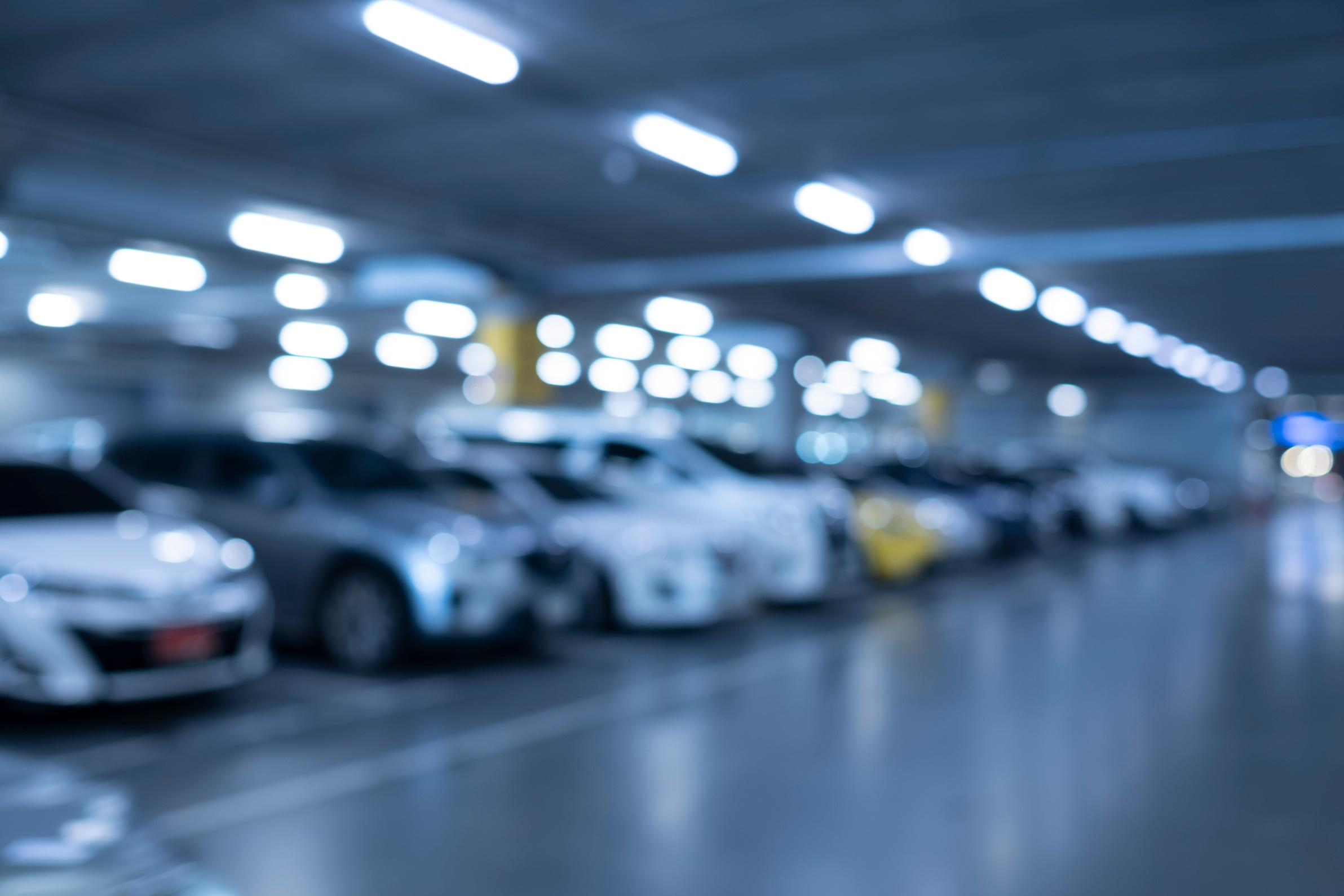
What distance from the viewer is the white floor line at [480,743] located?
4.21 meters

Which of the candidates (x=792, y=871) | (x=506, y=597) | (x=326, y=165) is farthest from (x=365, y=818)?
(x=326, y=165)

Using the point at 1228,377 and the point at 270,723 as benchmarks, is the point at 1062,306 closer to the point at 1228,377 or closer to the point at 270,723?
the point at 1228,377

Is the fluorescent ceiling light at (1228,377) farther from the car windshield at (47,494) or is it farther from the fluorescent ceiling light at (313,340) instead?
the car windshield at (47,494)

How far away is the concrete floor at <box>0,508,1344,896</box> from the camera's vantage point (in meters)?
3.73

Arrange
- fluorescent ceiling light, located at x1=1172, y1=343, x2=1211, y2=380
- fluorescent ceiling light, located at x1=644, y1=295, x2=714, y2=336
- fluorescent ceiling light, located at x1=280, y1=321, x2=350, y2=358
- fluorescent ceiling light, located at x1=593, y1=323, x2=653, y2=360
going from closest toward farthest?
fluorescent ceiling light, located at x1=644, y1=295, x2=714, y2=336
fluorescent ceiling light, located at x1=593, y1=323, x2=653, y2=360
fluorescent ceiling light, located at x1=280, y1=321, x2=350, y2=358
fluorescent ceiling light, located at x1=1172, y1=343, x2=1211, y2=380

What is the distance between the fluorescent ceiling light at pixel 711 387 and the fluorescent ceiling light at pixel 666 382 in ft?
1.16

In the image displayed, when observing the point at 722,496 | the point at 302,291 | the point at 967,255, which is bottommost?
the point at 722,496

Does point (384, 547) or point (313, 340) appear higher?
point (313, 340)

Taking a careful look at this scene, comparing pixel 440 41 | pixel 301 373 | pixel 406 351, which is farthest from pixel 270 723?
pixel 301 373

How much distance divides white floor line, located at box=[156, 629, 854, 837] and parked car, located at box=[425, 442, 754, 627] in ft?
2.46

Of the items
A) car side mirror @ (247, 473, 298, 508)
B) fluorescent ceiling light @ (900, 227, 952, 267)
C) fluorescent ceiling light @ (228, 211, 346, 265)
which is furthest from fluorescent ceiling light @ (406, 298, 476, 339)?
car side mirror @ (247, 473, 298, 508)

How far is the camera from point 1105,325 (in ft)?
68.2

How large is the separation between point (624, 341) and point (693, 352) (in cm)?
243

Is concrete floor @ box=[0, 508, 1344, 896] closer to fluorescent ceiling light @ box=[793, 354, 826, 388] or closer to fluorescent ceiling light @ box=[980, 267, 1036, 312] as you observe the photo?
fluorescent ceiling light @ box=[980, 267, 1036, 312]
